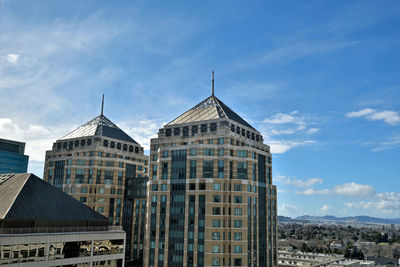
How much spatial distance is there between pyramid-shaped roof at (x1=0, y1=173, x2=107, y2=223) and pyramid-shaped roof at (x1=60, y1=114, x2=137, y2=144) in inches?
2471

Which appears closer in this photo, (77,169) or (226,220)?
(226,220)

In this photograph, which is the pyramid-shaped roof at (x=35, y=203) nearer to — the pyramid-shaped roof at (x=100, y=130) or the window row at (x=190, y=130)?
the window row at (x=190, y=130)

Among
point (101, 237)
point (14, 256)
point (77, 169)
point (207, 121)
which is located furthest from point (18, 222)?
point (77, 169)

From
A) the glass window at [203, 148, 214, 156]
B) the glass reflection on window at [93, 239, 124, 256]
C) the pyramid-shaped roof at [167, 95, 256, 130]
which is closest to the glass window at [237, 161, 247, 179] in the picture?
the glass window at [203, 148, 214, 156]

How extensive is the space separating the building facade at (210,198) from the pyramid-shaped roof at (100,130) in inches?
1421

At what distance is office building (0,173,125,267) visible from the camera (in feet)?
167

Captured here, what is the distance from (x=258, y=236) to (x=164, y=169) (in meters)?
29.9

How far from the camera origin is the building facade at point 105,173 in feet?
395

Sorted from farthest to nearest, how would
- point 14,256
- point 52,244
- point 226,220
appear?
point 226,220 < point 52,244 < point 14,256

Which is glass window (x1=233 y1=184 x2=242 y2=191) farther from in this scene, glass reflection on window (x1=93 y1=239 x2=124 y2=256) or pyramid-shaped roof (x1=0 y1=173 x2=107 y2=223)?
pyramid-shaped roof (x1=0 y1=173 x2=107 y2=223)

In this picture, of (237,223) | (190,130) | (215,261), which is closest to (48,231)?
(215,261)

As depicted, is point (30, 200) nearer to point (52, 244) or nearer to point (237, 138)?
point (52, 244)

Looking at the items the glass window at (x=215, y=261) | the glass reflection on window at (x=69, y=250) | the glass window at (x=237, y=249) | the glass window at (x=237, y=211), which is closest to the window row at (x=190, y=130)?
the glass window at (x=237, y=211)

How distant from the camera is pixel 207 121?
94.4m
